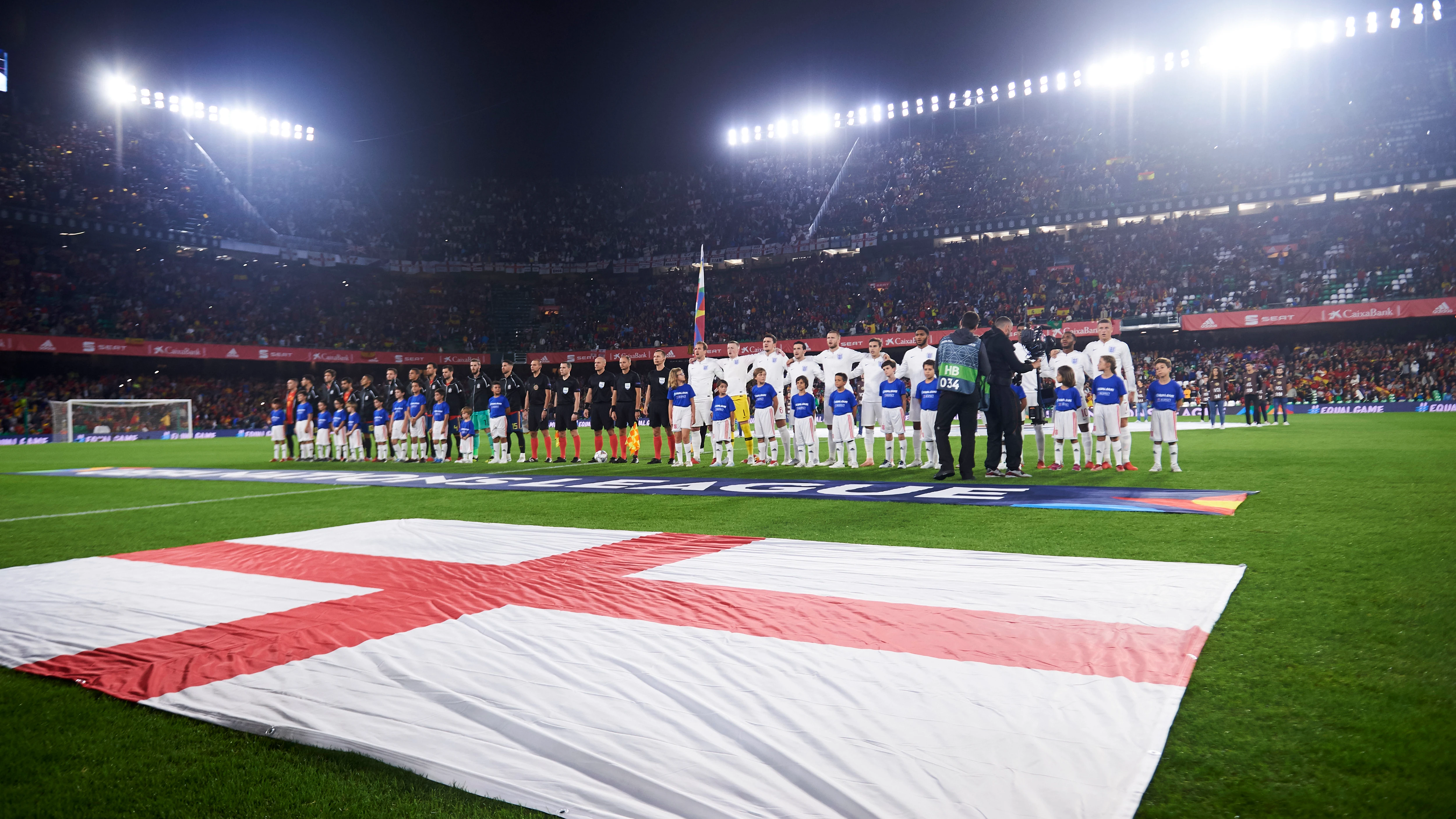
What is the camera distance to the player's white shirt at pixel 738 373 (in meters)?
13.1

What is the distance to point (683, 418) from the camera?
12.7 metres

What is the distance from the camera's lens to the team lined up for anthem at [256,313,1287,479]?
9.20 metres

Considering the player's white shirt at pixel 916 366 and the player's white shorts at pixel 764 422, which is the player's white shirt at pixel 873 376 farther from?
the player's white shorts at pixel 764 422

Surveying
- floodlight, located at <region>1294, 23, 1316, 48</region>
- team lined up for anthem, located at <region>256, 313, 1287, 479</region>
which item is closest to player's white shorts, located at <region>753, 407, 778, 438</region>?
team lined up for anthem, located at <region>256, 313, 1287, 479</region>

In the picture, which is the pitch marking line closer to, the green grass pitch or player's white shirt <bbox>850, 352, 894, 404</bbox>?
the green grass pitch

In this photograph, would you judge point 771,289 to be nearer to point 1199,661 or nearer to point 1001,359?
point 1001,359

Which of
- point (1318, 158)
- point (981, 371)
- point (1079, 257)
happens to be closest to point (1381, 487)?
Result: point (981, 371)

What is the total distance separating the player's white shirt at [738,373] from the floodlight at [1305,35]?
120 ft

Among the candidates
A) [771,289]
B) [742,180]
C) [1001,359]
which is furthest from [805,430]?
[742,180]

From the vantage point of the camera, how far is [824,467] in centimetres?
1137

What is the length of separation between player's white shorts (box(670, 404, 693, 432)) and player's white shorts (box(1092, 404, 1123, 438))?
6095 millimetres

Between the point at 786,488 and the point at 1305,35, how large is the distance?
3993cm

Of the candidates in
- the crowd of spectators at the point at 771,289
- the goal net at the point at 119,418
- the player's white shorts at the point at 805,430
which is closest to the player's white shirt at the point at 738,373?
the player's white shorts at the point at 805,430

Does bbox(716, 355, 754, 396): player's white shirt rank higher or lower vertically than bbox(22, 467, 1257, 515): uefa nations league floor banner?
higher
